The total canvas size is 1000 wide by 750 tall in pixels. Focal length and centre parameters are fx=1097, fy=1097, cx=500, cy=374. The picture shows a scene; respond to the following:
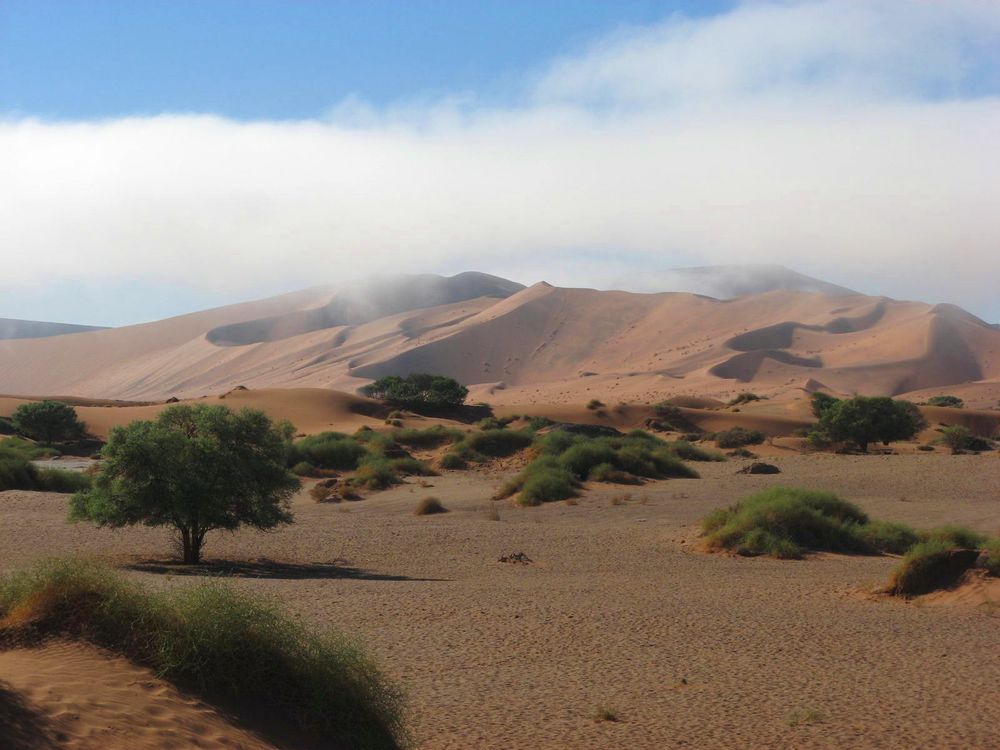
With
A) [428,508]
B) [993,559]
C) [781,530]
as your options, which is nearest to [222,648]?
Answer: [993,559]

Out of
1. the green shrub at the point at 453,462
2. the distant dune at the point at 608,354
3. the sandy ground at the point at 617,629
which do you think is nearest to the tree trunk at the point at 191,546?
the sandy ground at the point at 617,629

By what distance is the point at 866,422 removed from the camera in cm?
5309

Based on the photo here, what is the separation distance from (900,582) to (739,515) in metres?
7.19

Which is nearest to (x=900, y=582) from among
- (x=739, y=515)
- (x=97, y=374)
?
(x=739, y=515)

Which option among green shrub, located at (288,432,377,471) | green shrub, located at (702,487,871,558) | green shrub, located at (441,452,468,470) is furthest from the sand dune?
green shrub, located at (441,452,468,470)

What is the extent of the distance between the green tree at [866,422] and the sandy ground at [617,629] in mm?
25509

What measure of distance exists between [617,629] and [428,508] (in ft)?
54.4

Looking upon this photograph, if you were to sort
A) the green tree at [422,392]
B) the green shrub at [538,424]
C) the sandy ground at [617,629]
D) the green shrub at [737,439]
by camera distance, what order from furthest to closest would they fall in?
the green tree at [422,392], the green shrub at [538,424], the green shrub at [737,439], the sandy ground at [617,629]

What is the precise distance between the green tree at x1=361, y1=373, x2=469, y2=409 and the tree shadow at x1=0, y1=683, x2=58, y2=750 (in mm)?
68216

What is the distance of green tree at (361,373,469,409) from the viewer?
7625cm

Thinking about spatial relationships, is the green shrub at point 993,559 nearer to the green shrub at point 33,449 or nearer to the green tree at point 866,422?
the green tree at point 866,422

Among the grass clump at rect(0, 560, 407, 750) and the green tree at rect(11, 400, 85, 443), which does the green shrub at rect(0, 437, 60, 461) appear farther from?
the grass clump at rect(0, 560, 407, 750)

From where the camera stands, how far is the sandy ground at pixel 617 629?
9.84 m

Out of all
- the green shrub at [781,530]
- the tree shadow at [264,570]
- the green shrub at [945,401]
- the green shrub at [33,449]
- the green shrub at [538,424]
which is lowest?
the green shrub at [945,401]
